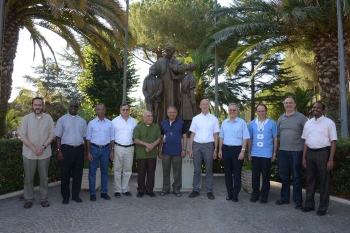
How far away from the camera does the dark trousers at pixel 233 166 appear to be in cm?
623

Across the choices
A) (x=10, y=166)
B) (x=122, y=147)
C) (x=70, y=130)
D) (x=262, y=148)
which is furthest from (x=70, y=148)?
(x=262, y=148)

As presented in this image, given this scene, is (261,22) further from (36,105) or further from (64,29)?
(36,105)

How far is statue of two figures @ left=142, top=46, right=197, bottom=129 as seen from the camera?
7773 millimetres

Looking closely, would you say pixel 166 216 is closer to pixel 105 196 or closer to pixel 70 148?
pixel 105 196

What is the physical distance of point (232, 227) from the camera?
4.78 meters

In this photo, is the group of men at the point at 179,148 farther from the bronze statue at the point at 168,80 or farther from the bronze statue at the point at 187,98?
the bronze statue at the point at 168,80

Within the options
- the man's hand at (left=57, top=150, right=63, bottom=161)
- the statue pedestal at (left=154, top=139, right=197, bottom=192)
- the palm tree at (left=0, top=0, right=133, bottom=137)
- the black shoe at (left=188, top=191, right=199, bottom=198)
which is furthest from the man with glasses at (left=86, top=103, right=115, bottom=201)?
the palm tree at (left=0, top=0, right=133, bottom=137)

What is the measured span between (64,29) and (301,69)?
56.8ft

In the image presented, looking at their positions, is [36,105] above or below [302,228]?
above

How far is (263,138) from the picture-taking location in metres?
6.14

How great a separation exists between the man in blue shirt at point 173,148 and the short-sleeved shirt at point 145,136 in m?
0.17

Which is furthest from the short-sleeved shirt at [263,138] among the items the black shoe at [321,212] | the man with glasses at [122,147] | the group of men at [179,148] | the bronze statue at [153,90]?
the bronze statue at [153,90]

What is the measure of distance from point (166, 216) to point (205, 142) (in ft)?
5.55

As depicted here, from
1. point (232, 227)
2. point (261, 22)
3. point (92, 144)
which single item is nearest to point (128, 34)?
point (261, 22)
